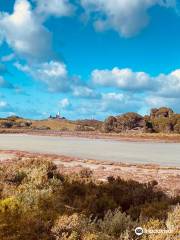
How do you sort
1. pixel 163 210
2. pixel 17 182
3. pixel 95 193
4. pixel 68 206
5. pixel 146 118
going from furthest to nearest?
1. pixel 146 118
2. pixel 17 182
3. pixel 95 193
4. pixel 68 206
5. pixel 163 210

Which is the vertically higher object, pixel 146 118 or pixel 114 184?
pixel 146 118

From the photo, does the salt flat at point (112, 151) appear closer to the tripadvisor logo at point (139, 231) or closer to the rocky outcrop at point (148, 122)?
the tripadvisor logo at point (139, 231)

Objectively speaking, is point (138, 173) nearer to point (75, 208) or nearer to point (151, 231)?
point (75, 208)

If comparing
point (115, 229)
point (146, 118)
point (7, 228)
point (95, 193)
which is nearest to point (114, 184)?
point (95, 193)

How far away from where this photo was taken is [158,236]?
8.00 meters

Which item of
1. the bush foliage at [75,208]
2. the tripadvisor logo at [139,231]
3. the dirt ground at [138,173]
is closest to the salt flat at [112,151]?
the dirt ground at [138,173]

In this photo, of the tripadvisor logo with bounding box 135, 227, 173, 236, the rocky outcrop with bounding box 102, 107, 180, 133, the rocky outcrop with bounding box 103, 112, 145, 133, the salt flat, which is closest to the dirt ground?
the tripadvisor logo with bounding box 135, 227, 173, 236

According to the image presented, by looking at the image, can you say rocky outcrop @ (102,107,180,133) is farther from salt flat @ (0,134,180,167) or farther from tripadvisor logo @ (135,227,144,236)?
tripadvisor logo @ (135,227,144,236)

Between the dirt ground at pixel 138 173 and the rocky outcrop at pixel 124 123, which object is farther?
the rocky outcrop at pixel 124 123

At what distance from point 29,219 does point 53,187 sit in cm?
468

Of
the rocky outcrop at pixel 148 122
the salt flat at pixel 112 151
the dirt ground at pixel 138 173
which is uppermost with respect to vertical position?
the rocky outcrop at pixel 148 122

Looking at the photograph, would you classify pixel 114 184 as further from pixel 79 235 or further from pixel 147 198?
pixel 79 235

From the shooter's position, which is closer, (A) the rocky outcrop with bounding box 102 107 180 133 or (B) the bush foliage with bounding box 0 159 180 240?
(B) the bush foliage with bounding box 0 159 180 240

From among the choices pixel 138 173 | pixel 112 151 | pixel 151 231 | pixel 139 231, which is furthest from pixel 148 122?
pixel 139 231
